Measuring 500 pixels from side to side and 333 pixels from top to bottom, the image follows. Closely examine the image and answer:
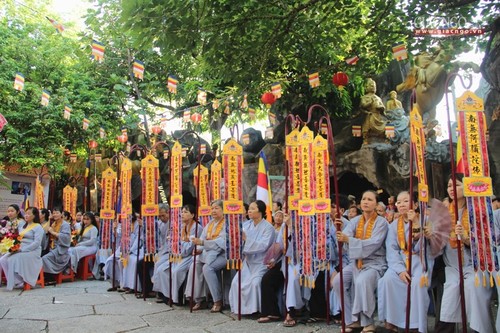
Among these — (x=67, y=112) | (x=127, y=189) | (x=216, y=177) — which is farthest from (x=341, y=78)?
(x=67, y=112)

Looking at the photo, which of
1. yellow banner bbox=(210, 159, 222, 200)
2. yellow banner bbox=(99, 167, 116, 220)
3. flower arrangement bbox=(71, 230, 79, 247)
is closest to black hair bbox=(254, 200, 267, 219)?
yellow banner bbox=(210, 159, 222, 200)

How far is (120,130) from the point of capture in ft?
49.6

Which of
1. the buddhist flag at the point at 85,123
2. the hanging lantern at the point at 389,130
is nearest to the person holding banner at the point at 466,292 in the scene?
the hanging lantern at the point at 389,130

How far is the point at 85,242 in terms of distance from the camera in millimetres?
9836

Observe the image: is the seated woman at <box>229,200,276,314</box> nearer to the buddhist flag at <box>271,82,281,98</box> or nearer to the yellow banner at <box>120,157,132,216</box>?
the yellow banner at <box>120,157,132,216</box>

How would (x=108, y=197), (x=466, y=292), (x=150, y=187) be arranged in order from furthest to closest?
(x=108, y=197) < (x=150, y=187) < (x=466, y=292)

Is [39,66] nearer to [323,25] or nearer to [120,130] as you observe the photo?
[120,130]

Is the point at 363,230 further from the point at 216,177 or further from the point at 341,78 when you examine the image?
the point at 341,78

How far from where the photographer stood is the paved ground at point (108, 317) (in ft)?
17.1

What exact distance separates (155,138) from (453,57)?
1124 cm

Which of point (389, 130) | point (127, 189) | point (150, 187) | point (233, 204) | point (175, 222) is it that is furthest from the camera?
point (389, 130)

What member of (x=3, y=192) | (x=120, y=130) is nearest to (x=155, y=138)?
A: (x=120, y=130)

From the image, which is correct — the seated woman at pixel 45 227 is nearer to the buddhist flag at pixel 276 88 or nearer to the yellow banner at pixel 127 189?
the yellow banner at pixel 127 189

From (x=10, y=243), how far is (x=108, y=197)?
1837 mm
